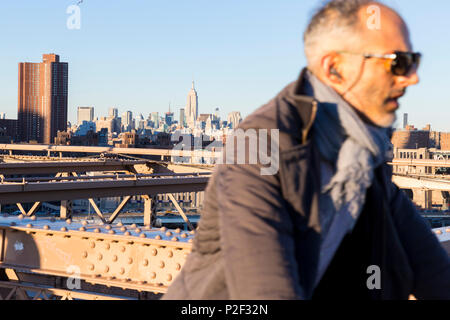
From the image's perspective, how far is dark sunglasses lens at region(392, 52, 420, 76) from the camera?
1.88m

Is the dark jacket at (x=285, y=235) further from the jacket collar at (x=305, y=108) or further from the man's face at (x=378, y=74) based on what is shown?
the man's face at (x=378, y=74)

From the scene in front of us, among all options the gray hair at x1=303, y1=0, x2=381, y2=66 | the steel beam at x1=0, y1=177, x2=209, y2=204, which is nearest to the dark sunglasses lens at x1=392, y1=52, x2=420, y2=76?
the gray hair at x1=303, y1=0, x2=381, y2=66

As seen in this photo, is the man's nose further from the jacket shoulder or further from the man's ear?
the jacket shoulder

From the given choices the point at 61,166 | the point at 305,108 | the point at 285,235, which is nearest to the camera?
the point at 285,235

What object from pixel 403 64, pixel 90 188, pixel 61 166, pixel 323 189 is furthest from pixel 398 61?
pixel 61 166

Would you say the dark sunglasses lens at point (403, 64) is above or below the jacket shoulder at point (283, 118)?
above

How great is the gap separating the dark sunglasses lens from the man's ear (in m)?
0.16

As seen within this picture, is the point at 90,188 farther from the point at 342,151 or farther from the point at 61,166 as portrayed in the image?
the point at 342,151

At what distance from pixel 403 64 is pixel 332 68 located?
21cm

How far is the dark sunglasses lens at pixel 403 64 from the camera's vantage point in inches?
74.2

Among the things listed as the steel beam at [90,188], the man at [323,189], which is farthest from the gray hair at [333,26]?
the steel beam at [90,188]

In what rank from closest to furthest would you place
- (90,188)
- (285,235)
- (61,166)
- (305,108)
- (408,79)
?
(285,235) → (305,108) → (408,79) → (90,188) → (61,166)

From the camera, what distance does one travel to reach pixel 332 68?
1938 mm
